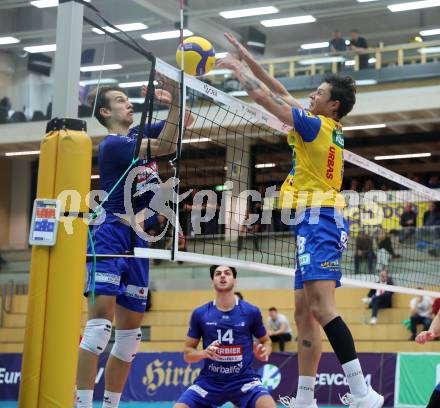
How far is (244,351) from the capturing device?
744cm

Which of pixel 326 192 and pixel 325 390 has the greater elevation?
pixel 326 192

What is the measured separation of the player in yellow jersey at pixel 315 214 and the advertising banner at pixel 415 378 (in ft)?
26.6

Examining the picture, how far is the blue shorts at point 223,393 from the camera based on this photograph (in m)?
7.10

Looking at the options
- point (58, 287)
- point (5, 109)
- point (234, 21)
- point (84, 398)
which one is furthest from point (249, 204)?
point (234, 21)

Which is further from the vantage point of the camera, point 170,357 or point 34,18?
point 34,18

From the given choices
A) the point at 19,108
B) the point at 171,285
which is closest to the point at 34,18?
the point at 19,108

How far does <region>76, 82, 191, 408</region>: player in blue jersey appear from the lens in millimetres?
5773

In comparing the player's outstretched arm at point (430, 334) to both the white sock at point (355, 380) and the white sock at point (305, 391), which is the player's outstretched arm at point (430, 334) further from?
the white sock at point (355, 380)

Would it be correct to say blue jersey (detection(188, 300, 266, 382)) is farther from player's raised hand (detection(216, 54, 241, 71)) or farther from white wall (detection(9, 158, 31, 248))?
white wall (detection(9, 158, 31, 248))

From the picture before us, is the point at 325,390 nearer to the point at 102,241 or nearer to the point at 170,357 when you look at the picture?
the point at 170,357

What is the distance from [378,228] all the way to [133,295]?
40.7ft

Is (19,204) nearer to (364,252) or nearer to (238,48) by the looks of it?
(364,252)

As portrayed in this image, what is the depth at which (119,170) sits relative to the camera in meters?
6.12

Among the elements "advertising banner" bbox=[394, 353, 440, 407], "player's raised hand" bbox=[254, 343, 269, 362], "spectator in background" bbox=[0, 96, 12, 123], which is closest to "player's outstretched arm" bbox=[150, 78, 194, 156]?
"player's raised hand" bbox=[254, 343, 269, 362]
